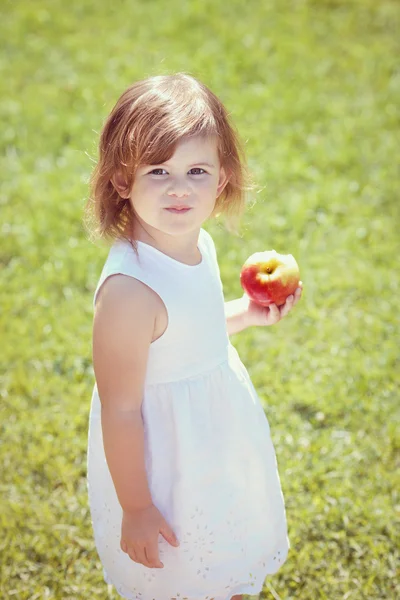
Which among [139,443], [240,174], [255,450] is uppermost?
[240,174]

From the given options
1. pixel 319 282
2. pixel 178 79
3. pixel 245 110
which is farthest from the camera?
pixel 245 110

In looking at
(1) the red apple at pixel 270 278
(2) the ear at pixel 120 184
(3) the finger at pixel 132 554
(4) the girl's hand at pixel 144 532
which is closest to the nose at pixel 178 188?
(2) the ear at pixel 120 184

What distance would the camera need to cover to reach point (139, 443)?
180cm

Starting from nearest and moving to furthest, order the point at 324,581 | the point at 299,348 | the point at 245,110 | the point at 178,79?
the point at 178,79 → the point at 324,581 → the point at 299,348 → the point at 245,110

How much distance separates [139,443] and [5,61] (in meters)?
4.75

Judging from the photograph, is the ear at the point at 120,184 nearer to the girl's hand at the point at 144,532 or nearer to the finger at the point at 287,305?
the finger at the point at 287,305

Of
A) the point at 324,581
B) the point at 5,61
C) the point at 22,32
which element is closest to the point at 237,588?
the point at 324,581

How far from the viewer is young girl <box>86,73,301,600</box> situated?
5.85 ft

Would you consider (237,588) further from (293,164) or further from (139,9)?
(139,9)

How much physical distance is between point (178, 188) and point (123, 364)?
400 millimetres

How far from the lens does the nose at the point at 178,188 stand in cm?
178

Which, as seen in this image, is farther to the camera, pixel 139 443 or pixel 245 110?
pixel 245 110

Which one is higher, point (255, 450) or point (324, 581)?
point (255, 450)

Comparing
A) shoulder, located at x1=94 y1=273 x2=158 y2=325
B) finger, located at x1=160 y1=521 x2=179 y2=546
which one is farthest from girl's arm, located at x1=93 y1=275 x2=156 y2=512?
finger, located at x1=160 y1=521 x2=179 y2=546
